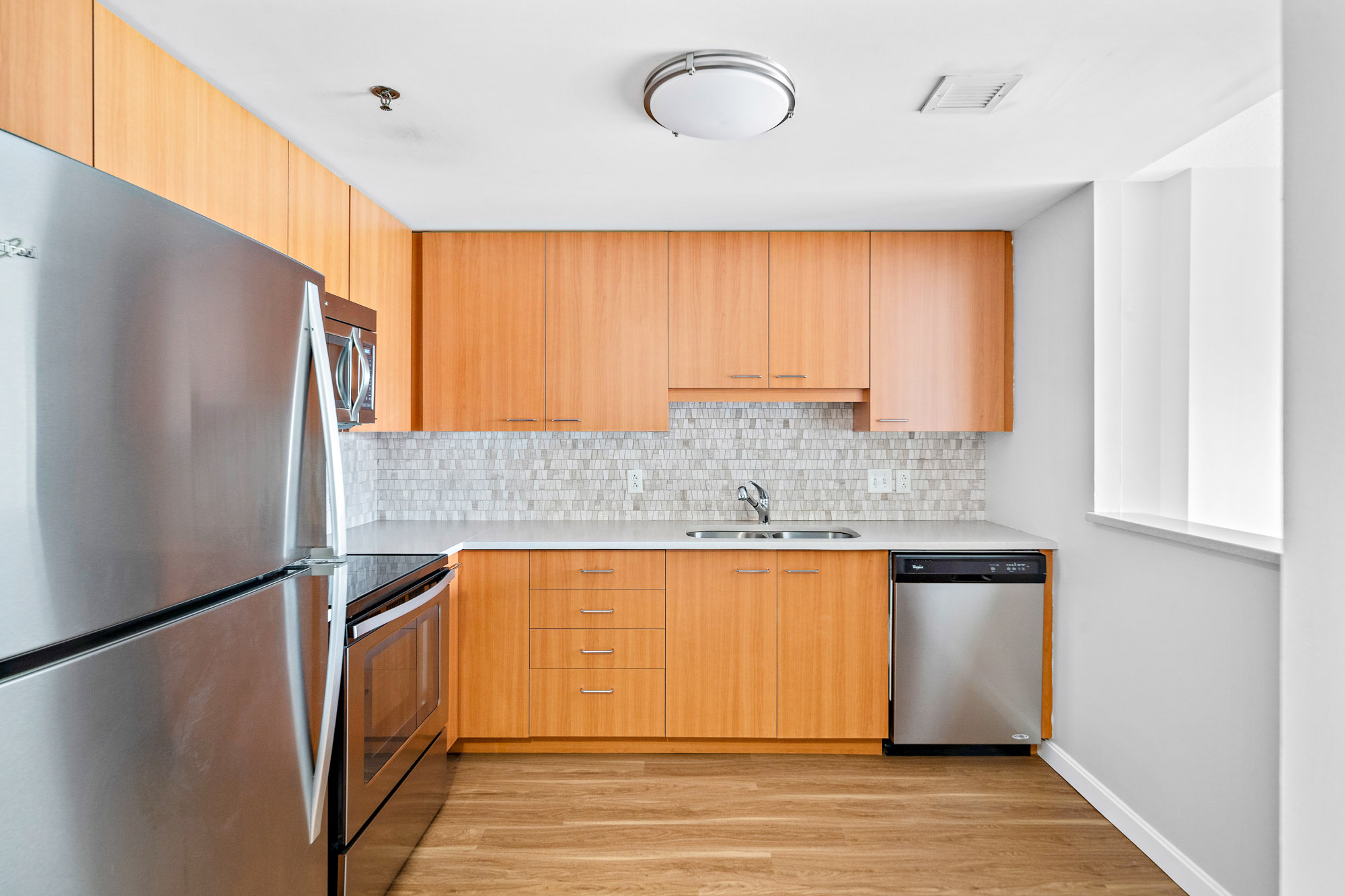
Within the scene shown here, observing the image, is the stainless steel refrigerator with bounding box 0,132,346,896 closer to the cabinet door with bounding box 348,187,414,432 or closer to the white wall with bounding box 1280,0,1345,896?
the cabinet door with bounding box 348,187,414,432

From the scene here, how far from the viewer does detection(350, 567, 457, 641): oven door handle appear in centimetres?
174

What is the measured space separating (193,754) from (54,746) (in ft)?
0.73

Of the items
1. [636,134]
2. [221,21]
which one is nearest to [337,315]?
[221,21]

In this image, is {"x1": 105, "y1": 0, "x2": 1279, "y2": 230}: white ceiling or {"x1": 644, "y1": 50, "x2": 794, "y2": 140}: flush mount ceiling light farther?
{"x1": 644, "y1": 50, "x2": 794, "y2": 140}: flush mount ceiling light

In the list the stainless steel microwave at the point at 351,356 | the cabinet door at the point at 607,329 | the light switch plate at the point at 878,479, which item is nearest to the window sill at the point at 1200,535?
the light switch plate at the point at 878,479

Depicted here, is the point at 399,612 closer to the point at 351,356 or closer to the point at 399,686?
the point at 399,686

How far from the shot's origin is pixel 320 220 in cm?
228

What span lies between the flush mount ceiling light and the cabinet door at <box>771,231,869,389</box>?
1.21 m

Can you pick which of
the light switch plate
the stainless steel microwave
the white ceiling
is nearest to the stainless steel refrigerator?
the white ceiling

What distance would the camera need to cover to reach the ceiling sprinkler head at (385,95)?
71.0 inches

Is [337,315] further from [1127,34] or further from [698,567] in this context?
[1127,34]

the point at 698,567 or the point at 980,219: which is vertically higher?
the point at 980,219

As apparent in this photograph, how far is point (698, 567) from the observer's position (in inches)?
109

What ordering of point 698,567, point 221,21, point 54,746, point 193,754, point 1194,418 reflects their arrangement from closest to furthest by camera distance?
point 54,746, point 193,754, point 221,21, point 1194,418, point 698,567
